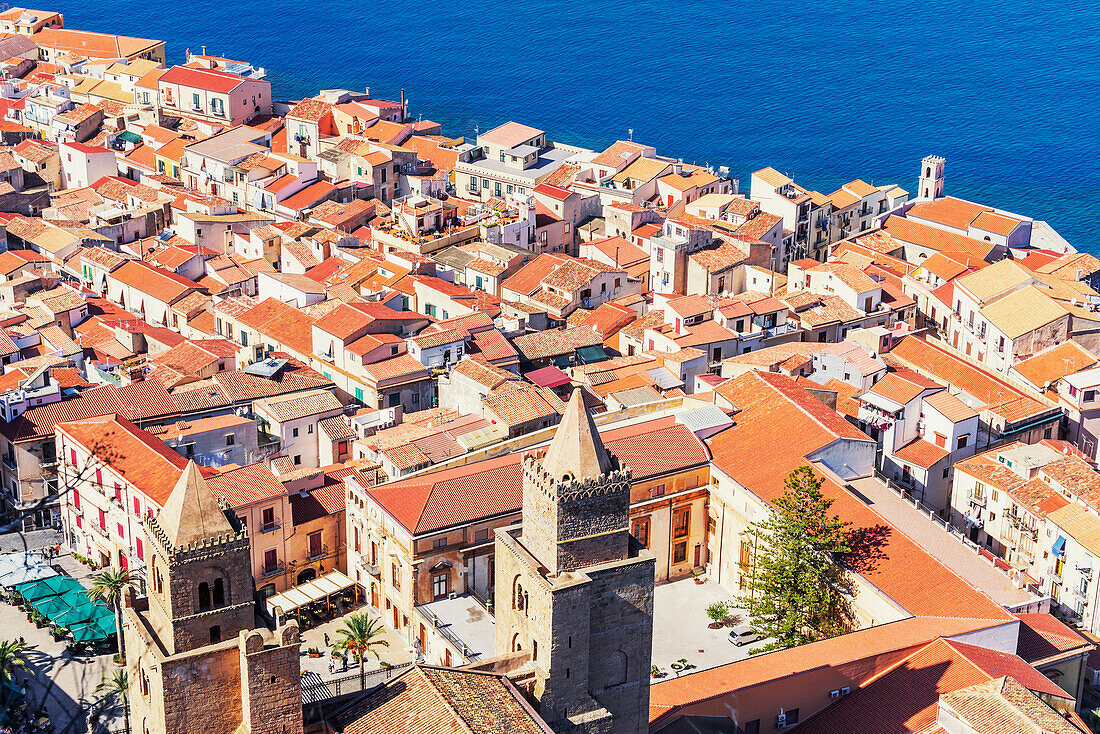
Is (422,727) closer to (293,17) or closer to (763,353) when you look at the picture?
(763,353)

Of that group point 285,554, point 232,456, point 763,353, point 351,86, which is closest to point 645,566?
point 285,554

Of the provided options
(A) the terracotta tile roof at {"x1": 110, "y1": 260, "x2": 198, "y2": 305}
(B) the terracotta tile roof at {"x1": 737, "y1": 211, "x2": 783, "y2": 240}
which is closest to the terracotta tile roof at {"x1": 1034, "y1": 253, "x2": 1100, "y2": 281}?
(B) the terracotta tile roof at {"x1": 737, "y1": 211, "x2": 783, "y2": 240}

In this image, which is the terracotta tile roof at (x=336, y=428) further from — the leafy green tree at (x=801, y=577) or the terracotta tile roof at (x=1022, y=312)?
the terracotta tile roof at (x=1022, y=312)

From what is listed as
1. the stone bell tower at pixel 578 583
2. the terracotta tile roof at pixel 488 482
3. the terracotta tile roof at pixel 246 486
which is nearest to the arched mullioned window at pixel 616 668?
the stone bell tower at pixel 578 583

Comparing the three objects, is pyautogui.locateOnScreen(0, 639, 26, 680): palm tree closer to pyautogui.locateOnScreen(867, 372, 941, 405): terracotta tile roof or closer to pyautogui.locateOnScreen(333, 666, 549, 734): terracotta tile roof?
pyautogui.locateOnScreen(333, 666, 549, 734): terracotta tile roof

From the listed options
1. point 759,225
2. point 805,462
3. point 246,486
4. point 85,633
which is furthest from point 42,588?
point 759,225

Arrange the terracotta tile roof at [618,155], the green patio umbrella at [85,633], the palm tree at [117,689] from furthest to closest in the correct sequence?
the terracotta tile roof at [618,155]
the green patio umbrella at [85,633]
the palm tree at [117,689]

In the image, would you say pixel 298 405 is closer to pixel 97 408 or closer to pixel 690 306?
pixel 97 408
